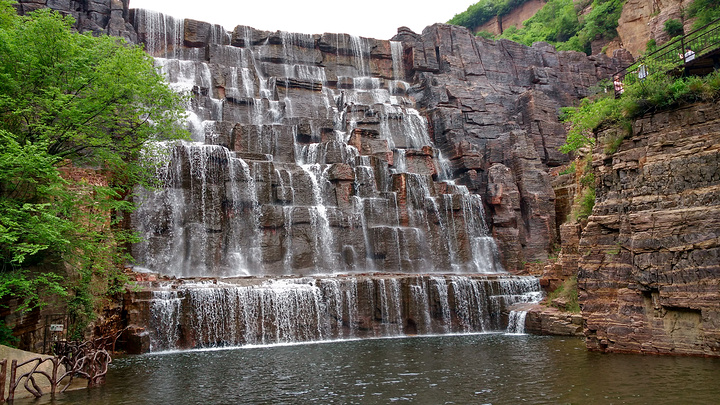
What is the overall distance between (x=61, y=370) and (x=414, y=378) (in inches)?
387

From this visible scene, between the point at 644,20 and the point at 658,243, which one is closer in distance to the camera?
the point at 658,243

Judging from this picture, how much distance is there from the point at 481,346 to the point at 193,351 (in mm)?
12186

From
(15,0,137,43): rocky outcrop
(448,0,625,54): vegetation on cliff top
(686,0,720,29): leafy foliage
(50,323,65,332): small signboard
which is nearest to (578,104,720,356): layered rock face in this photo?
(50,323,65,332): small signboard

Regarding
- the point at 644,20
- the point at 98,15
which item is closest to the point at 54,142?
the point at 98,15

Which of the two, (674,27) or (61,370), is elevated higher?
(674,27)

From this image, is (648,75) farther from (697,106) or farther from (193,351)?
(193,351)

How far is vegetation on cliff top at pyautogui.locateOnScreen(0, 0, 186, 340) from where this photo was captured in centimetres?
1403

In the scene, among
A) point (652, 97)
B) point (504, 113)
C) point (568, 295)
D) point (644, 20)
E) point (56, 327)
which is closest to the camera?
point (56, 327)

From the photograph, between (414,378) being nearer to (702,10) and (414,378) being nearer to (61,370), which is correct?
(61,370)

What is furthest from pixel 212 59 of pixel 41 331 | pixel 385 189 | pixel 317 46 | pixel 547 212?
pixel 41 331

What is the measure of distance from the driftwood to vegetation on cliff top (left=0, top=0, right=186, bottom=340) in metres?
1.62

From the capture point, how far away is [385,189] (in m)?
39.0

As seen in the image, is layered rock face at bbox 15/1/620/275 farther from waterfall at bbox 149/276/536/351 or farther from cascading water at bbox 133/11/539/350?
waterfall at bbox 149/276/536/351

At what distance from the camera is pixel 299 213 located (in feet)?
111
